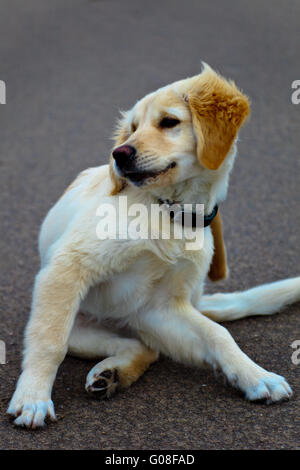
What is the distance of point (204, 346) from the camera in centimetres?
337

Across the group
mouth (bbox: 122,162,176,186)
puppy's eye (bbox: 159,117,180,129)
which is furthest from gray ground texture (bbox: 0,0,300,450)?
puppy's eye (bbox: 159,117,180,129)

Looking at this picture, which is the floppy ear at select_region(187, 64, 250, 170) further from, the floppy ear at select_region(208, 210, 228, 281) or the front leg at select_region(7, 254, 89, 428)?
the front leg at select_region(7, 254, 89, 428)

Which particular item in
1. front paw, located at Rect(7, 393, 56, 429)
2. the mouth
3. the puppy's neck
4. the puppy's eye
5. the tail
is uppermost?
the puppy's eye

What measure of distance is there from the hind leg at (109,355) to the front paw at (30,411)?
0.28m

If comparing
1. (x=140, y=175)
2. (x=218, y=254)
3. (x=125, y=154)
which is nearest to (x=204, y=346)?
(x=218, y=254)

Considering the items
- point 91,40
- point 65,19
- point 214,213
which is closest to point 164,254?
point 214,213

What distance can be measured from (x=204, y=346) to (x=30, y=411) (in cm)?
92

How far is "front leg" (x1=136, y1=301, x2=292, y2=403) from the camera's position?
312cm

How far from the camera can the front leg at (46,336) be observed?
2936 mm

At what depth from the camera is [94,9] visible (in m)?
10.7

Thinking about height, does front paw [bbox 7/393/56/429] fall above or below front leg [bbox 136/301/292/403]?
below

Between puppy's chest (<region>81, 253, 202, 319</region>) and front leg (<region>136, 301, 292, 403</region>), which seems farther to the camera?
puppy's chest (<region>81, 253, 202, 319</region>)

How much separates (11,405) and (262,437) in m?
1.07

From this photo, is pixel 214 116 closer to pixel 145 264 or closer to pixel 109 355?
pixel 145 264
